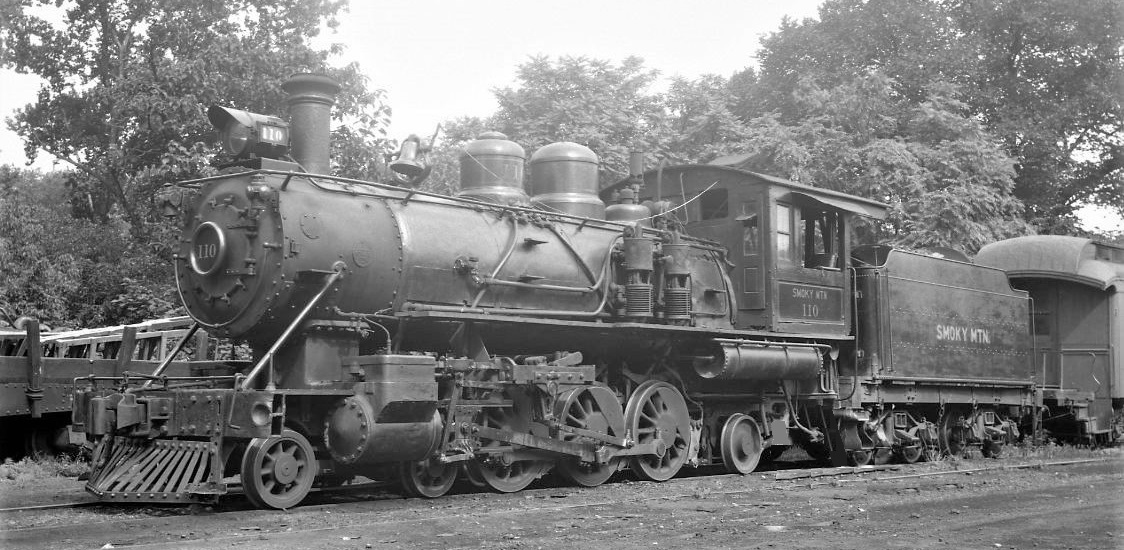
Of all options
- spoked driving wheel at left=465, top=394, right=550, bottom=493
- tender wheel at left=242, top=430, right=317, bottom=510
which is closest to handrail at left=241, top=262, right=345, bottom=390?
tender wheel at left=242, top=430, right=317, bottom=510

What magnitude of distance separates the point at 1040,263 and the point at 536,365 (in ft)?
36.8

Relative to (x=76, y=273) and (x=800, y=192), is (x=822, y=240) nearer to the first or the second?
(x=800, y=192)

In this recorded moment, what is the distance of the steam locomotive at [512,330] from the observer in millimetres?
8422

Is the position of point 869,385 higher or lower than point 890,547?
higher

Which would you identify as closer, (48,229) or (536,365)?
(536,365)

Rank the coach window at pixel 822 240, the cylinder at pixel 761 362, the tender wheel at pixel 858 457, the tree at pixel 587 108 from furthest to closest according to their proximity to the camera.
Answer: the tree at pixel 587 108 → the tender wheel at pixel 858 457 → the coach window at pixel 822 240 → the cylinder at pixel 761 362

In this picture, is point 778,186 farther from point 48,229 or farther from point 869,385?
point 48,229

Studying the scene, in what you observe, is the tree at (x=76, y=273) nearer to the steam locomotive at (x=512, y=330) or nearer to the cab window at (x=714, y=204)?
the steam locomotive at (x=512, y=330)

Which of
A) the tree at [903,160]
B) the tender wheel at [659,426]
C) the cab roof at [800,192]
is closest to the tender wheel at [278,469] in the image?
the tender wheel at [659,426]

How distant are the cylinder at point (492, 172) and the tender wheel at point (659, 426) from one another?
94.7 inches

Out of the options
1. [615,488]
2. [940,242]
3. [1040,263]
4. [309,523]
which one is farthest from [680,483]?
[940,242]

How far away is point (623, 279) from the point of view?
11.1 m

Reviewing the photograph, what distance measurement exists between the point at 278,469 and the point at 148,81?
13704mm

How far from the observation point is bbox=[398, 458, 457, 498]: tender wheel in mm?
9266
